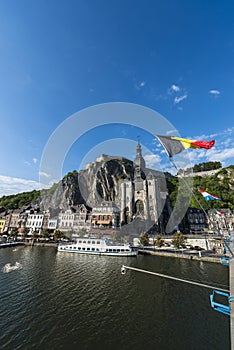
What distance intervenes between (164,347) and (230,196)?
65.7m

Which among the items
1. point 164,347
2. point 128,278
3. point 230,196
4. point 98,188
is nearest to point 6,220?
point 98,188

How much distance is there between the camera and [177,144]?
251 inches

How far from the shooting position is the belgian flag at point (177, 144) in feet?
19.4

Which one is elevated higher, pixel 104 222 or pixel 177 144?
pixel 177 144

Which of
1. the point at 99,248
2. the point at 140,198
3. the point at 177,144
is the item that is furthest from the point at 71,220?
the point at 177,144

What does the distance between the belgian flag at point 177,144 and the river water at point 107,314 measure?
9.25m

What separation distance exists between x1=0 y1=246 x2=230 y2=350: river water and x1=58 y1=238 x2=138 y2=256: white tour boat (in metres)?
11.3

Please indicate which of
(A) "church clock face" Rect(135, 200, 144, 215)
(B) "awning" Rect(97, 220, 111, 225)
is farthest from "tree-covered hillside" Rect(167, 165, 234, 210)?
(B) "awning" Rect(97, 220, 111, 225)

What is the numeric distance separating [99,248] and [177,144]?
27.7 metres

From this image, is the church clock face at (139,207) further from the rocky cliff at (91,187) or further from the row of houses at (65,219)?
the rocky cliff at (91,187)

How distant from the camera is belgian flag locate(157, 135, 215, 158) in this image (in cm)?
592

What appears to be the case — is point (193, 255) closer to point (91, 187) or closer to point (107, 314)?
point (107, 314)

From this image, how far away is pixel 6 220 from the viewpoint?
51.7m

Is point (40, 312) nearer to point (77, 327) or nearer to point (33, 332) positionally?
point (33, 332)
